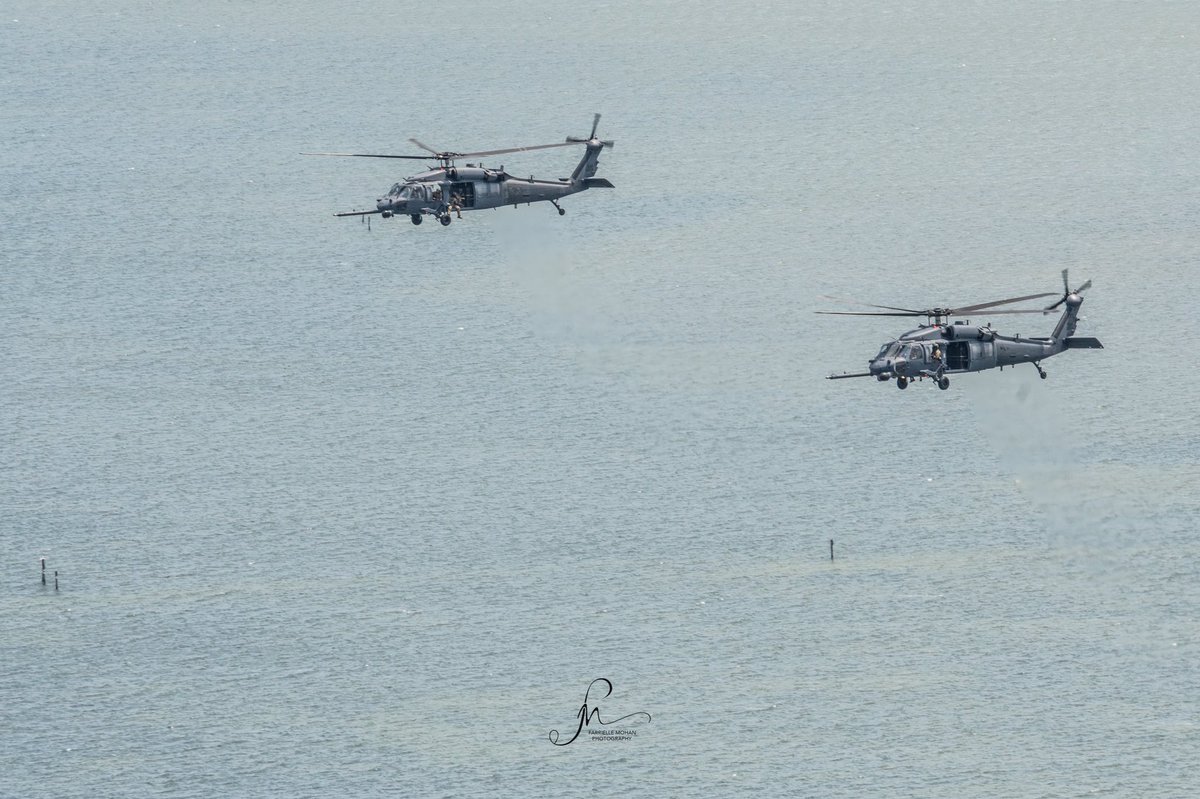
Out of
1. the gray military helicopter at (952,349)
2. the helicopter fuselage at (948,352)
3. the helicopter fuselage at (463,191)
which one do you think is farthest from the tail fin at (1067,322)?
the helicopter fuselage at (463,191)

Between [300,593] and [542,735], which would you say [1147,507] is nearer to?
[542,735]

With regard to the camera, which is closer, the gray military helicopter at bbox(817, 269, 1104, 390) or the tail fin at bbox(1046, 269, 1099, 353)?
the gray military helicopter at bbox(817, 269, 1104, 390)

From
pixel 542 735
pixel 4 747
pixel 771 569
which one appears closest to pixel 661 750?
pixel 542 735

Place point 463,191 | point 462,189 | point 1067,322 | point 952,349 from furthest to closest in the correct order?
point 463,191
point 462,189
point 1067,322
point 952,349

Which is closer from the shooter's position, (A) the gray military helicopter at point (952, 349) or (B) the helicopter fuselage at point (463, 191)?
(A) the gray military helicopter at point (952, 349)

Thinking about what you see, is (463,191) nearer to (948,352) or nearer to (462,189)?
(462,189)

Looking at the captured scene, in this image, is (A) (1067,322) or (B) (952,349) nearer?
(B) (952,349)

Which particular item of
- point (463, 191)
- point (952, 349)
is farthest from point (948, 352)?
point (463, 191)

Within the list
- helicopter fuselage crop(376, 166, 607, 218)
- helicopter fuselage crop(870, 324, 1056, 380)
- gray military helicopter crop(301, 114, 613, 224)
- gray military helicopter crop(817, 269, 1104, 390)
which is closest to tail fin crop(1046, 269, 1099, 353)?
gray military helicopter crop(817, 269, 1104, 390)

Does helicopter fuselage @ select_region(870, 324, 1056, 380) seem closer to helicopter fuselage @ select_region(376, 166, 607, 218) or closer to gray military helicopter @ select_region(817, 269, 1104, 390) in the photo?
gray military helicopter @ select_region(817, 269, 1104, 390)

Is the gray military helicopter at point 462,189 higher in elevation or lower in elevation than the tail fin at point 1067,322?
higher

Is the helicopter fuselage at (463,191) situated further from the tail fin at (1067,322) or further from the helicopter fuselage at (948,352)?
the tail fin at (1067,322)

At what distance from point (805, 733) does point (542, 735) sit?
20083 mm

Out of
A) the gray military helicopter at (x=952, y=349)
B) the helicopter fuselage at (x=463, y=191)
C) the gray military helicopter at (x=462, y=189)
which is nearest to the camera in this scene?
the gray military helicopter at (x=952, y=349)
